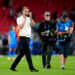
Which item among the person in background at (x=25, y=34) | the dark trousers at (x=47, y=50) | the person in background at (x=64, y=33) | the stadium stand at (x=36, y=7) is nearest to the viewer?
the person in background at (x=25, y=34)

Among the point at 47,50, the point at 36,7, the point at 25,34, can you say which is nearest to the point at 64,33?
the point at 47,50

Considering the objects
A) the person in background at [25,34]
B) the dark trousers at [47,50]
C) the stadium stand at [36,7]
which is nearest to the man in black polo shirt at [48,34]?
the dark trousers at [47,50]

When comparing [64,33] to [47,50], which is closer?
[64,33]

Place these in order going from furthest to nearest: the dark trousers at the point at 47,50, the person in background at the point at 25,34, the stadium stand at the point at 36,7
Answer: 1. the stadium stand at the point at 36,7
2. the dark trousers at the point at 47,50
3. the person in background at the point at 25,34

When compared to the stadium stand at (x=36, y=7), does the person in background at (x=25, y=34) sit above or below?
above

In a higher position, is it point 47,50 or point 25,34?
point 25,34

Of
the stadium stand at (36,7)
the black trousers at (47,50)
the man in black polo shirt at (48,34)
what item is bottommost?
the stadium stand at (36,7)

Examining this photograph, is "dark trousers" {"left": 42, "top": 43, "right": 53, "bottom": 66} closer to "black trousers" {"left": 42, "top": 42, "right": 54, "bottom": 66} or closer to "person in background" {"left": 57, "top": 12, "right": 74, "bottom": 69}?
"black trousers" {"left": 42, "top": 42, "right": 54, "bottom": 66}

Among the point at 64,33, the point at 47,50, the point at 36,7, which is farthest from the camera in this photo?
the point at 36,7

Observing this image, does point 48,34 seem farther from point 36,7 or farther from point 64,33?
point 36,7

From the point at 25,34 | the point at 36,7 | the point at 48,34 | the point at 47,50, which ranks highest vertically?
the point at 25,34

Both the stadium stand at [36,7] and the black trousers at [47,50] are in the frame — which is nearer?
the black trousers at [47,50]

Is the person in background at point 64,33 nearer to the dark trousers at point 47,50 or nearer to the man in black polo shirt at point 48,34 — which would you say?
the man in black polo shirt at point 48,34

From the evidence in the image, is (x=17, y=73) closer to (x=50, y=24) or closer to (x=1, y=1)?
(x=50, y=24)
